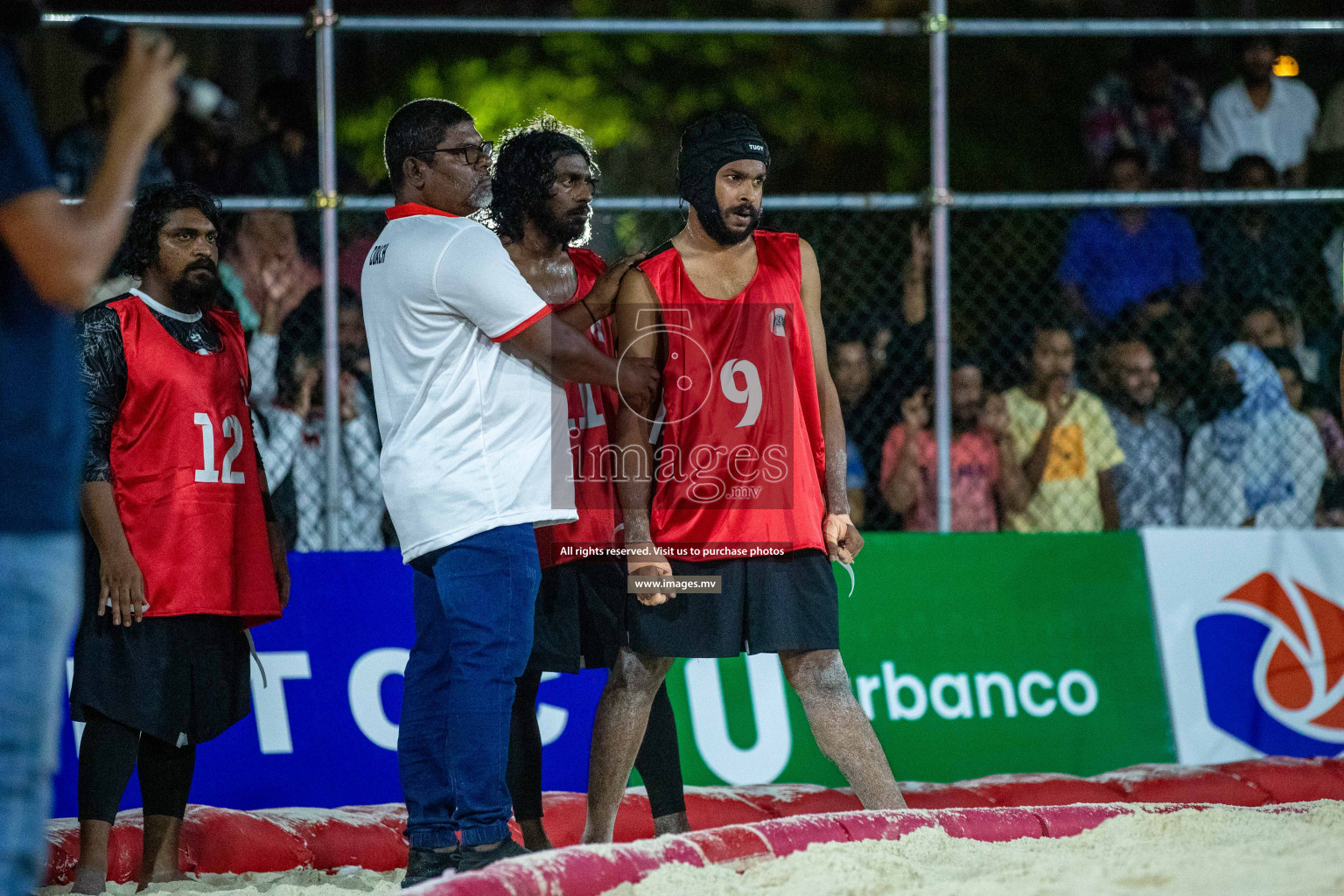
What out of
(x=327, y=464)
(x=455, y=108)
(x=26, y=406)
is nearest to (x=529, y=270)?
(x=455, y=108)

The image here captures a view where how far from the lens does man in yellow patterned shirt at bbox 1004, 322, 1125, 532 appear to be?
6.06 m

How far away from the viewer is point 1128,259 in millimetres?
6637

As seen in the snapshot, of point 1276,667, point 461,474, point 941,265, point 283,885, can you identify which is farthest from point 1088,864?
point 941,265

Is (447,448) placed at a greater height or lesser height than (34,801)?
greater

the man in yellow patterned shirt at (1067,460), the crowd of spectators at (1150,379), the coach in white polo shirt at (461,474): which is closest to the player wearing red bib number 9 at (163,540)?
the coach in white polo shirt at (461,474)

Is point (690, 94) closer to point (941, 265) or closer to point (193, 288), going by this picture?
point (941, 265)

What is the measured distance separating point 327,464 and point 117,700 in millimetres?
1514

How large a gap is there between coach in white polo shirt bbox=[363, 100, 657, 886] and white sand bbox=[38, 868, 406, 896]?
1.09 feet

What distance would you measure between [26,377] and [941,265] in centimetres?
396

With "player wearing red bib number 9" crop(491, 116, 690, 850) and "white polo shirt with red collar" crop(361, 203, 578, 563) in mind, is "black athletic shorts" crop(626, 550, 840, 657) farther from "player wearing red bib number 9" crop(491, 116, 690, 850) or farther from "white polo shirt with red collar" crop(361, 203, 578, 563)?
"white polo shirt with red collar" crop(361, 203, 578, 563)

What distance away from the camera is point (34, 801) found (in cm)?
198

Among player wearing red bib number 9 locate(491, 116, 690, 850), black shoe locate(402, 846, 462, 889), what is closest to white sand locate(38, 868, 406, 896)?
black shoe locate(402, 846, 462, 889)

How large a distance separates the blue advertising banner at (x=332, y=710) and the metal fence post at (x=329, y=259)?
0.26m

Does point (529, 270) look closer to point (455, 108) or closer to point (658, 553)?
point (455, 108)
